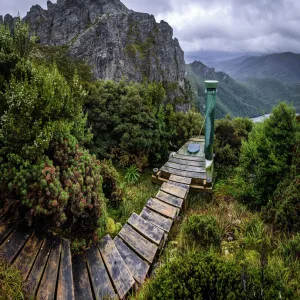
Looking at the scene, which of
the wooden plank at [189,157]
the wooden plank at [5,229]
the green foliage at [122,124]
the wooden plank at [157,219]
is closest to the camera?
the wooden plank at [5,229]

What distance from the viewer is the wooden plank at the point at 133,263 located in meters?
3.82

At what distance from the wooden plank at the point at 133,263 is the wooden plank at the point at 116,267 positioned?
8.9 inches

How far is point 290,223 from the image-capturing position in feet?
14.6

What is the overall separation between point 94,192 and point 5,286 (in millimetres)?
2098

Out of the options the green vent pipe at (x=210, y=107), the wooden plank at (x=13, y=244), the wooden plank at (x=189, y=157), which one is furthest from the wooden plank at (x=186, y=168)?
the wooden plank at (x=13, y=244)

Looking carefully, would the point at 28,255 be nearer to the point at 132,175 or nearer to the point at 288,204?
the point at 288,204

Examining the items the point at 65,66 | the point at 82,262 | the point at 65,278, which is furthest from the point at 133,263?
the point at 65,66

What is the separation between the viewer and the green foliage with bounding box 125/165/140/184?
361 inches

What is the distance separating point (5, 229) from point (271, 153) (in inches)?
241

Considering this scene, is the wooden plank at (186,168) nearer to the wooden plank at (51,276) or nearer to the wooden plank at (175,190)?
the wooden plank at (175,190)

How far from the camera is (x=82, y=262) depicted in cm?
380

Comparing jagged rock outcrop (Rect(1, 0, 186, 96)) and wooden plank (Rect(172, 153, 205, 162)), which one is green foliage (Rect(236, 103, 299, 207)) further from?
jagged rock outcrop (Rect(1, 0, 186, 96))

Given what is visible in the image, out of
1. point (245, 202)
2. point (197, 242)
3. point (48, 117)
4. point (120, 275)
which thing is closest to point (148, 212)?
point (197, 242)

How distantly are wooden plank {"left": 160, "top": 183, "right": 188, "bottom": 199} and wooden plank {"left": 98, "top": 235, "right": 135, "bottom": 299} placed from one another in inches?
114
